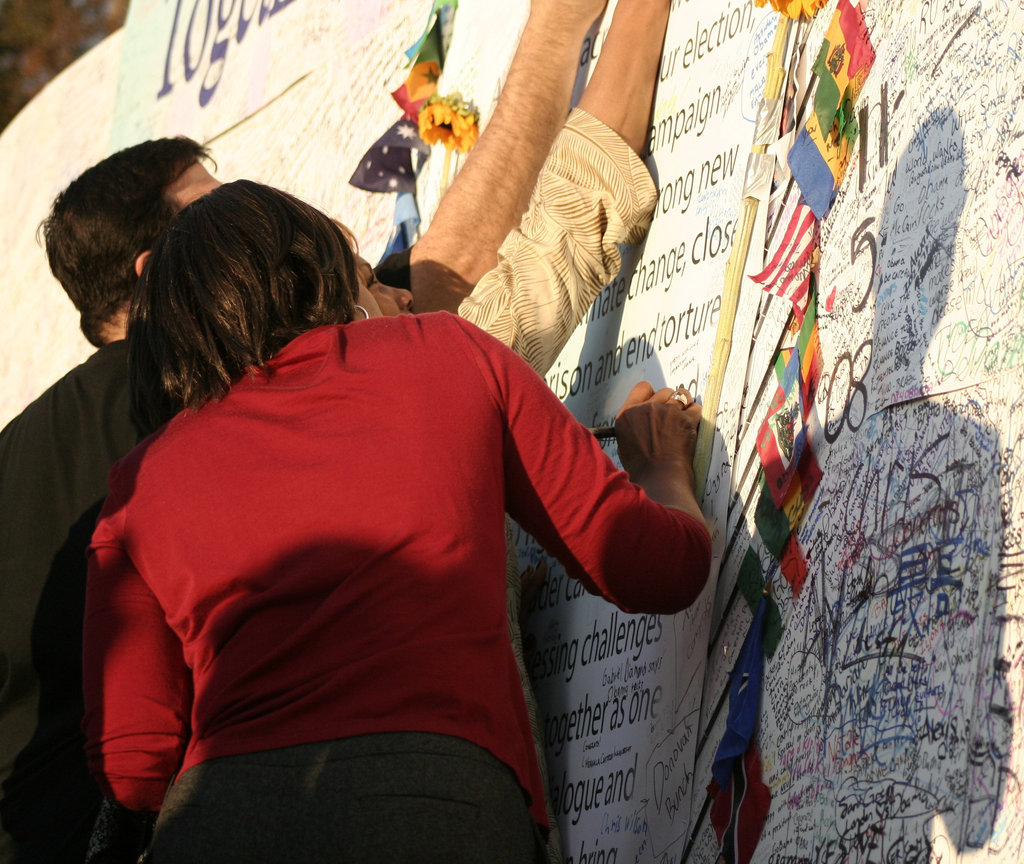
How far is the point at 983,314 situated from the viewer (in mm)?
1435

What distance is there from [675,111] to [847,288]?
0.89m

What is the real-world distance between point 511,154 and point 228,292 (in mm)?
1338

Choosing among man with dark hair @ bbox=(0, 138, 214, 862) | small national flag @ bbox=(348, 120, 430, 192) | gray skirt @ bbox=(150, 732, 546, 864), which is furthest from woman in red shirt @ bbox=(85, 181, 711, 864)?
small national flag @ bbox=(348, 120, 430, 192)

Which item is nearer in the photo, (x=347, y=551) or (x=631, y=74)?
(x=347, y=551)

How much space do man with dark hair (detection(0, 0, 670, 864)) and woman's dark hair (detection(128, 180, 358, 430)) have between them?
0.46m

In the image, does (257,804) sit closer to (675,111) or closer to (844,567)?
(844,567)

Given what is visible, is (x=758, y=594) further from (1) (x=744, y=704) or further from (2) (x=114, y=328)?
(2) (x=114, y=328)

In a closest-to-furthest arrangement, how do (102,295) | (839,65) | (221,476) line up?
1. (221,476)
2. (839,65)
3. (102,295)

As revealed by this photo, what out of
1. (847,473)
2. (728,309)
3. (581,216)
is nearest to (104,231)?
(581,216)

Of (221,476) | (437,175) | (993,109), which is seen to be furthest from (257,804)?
(437,175)

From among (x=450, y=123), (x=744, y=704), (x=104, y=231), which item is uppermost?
(x=450, y=123)

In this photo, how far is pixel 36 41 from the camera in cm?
1559

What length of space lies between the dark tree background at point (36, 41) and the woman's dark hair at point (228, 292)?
14.7 metres

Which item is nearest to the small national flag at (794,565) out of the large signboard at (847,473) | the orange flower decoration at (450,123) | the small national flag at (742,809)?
the large signboard at (847,473)
